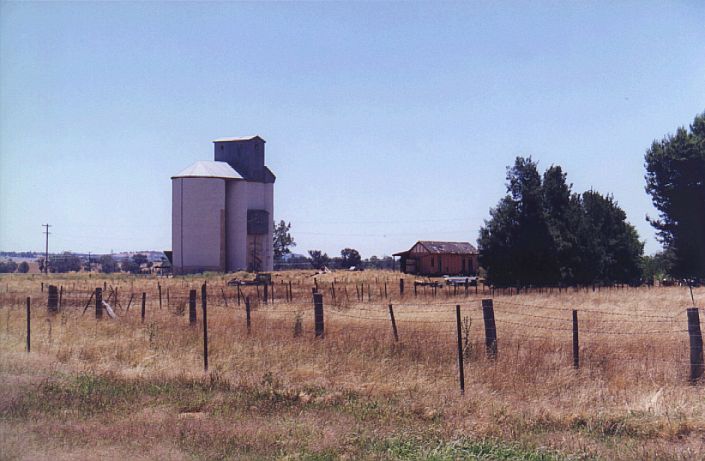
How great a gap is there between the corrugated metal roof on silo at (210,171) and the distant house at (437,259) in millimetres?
21824

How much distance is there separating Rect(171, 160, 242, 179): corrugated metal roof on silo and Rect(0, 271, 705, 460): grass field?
2322 inches

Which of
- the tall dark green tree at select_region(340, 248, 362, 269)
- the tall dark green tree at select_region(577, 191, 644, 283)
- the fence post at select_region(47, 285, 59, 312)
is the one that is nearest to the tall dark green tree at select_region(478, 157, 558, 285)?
the tall dark green tree at select_region(577, 191, 644, 283)

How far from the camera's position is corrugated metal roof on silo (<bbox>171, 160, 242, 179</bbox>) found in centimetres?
7611

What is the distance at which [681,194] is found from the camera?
181 feet

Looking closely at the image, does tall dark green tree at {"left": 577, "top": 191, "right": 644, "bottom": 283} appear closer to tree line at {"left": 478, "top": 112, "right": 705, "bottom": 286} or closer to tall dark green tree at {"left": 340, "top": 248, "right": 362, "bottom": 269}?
tree line at {"left": 478, "top": 112, "right": 705, "bottom": 286}

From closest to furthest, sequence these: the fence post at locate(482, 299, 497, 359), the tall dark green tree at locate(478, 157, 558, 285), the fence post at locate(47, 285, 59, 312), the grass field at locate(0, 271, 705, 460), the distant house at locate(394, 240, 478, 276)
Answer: the grass field at locate(0, 271, 705, 460), the fence post at locate(482, 299, 497, 359), the fence post at locate(47, 285, 59, 312), the tall dark green tree at locate(478, 157, 558, 285), the distant house at locate(394, 240, 478, 276)

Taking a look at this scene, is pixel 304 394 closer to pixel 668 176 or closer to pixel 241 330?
pixel 241 330

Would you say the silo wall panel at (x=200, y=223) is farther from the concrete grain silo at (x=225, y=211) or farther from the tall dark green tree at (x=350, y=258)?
the tall dark green tree at (x=350, y=258)

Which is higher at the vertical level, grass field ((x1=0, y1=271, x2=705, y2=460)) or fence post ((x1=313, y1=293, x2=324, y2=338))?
fence post ((x1=313, y1=293, x2=324, y2=338))

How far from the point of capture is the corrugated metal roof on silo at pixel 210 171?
2996 inches

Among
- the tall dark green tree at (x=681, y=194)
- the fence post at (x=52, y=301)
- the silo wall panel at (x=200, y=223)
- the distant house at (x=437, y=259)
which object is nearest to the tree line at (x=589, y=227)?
the tall dark green tree at (x=681, y=194)

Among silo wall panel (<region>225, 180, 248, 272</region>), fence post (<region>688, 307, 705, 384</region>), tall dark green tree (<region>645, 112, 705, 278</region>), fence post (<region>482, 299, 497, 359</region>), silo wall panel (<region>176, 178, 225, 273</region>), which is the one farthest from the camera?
silo wall panel (<region>225, 180, 248, 272</region>)

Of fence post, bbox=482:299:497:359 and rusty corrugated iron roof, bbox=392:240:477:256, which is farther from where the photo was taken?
rusty corrugated iron roof, bbox=392:240:477:256

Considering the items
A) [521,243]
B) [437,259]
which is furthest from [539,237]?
[437,259]
